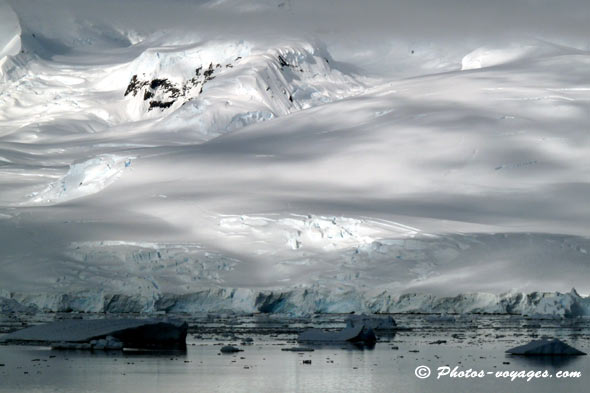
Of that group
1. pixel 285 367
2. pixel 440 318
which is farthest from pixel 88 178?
pixel 285 367

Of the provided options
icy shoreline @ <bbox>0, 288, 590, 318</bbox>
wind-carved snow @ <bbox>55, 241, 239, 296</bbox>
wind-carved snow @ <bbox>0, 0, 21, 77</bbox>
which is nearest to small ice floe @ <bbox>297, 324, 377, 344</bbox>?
icy shoreline @ <bbox>0, 288, 590, 318</bbox>

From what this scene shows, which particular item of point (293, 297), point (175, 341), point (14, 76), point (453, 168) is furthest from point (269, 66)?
point (175, 341)

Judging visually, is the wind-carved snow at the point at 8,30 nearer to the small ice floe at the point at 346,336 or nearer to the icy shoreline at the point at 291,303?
the icy shoreline at the point at 291,303

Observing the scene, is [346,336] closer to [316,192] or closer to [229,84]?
[316,192]

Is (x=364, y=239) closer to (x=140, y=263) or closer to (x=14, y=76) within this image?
(x=140, y=263)

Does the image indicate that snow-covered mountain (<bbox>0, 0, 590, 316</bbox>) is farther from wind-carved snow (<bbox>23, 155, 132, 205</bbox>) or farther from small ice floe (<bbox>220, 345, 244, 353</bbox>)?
small ice floe (<bbox>220, 345, 244, 353</bbox>)

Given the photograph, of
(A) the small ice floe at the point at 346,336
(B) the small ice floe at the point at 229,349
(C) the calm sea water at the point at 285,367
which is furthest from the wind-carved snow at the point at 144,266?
(B) the small ice floe at the point at 229,349
